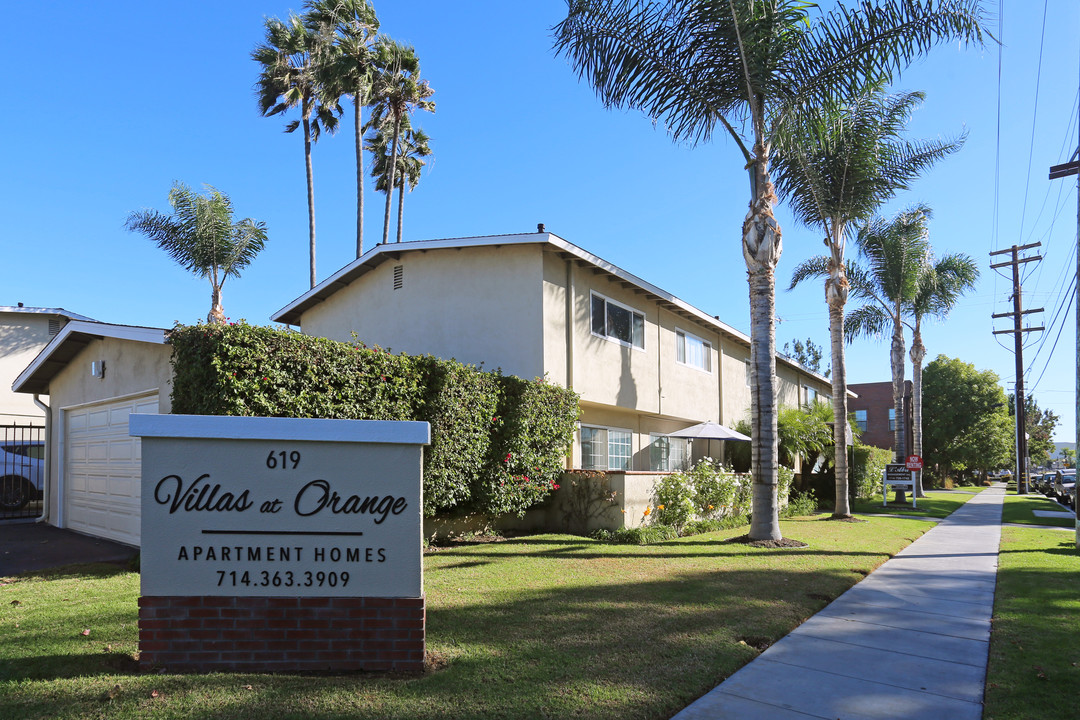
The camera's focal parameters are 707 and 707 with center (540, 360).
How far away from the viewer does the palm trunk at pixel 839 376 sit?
60.3 ft

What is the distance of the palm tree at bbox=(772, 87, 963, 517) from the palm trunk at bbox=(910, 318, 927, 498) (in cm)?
907

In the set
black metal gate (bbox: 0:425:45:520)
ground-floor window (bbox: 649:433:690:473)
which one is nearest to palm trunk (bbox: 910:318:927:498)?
ground-floor window (bbox: 649:433:690:473)

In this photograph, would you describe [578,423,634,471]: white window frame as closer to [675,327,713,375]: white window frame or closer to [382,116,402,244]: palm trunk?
[675,327,713,375]: white window frame

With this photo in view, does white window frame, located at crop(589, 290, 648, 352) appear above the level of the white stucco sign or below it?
above

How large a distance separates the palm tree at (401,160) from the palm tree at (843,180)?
18474 mm

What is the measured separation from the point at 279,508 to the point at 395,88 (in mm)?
25346

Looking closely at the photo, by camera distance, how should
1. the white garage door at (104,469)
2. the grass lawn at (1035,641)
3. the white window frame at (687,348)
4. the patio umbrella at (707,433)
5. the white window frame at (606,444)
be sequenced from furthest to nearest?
the white window frame at (687,348)
the patio umbrella at (707,433)
the white window frame at (606,444)
the white garage door at (104,469)
the grass lawn at (1035,641)

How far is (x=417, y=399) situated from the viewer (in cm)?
1070

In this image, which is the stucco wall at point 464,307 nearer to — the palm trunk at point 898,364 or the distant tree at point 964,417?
the palm trunk at point 898,364

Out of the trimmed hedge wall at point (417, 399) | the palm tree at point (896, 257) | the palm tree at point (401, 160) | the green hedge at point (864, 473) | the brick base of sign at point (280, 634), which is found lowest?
the green hedge at point (864, 473)

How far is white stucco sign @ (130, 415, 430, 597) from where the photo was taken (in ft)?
17.1

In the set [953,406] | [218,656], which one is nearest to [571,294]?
[218,656]

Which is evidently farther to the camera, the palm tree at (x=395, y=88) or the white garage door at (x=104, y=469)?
the palm tree at (x=395, y=88)

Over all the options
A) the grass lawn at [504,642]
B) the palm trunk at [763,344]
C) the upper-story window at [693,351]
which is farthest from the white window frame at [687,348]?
the grass lawn at [504,642]
